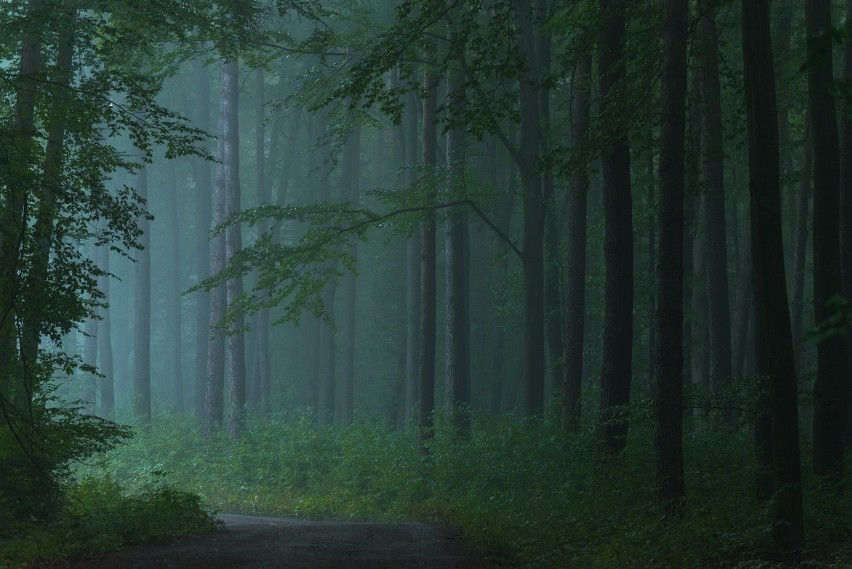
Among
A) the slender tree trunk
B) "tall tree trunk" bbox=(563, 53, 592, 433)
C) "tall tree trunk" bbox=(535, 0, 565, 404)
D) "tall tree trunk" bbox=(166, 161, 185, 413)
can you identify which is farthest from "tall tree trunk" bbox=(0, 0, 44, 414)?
"tall tree trunk" bbox=(166, 161, 185, 413)

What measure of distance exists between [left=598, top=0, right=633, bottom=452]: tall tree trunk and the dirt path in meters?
3.23

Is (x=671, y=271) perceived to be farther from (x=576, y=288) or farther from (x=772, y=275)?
(x=576, y=288)

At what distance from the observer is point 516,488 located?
1617 centimetres

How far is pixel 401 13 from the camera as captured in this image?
11.2 metres

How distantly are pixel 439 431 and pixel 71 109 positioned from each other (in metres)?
12.0

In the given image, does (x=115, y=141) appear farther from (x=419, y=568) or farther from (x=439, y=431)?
(x=419, y=568)

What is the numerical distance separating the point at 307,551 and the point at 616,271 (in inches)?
256

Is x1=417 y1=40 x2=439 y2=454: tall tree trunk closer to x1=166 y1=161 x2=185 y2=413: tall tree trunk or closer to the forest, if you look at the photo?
the forest

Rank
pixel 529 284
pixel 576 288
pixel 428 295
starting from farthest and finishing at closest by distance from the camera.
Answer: pixel 428 295 < pixel 529 284 < pixel 576 288

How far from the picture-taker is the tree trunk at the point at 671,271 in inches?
448

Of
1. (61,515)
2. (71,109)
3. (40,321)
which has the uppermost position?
(71,109)

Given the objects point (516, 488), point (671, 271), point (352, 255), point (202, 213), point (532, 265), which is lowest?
point (516, 488)

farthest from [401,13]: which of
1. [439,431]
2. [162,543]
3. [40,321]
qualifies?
[439,431]

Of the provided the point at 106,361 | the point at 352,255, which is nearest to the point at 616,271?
the point at 352,255
